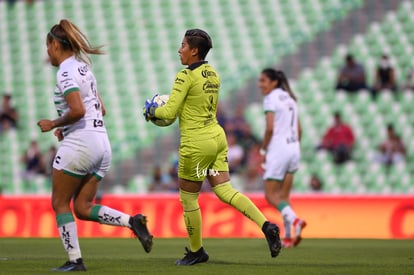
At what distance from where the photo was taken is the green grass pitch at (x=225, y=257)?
815 cm

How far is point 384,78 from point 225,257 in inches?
443

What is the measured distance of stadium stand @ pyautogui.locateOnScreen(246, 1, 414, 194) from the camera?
18703 mm

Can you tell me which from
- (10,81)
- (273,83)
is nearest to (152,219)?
(273,83)

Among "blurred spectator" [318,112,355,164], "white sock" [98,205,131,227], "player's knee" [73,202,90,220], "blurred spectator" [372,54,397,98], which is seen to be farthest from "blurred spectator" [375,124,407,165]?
"player's knee" [73,202,90,220]

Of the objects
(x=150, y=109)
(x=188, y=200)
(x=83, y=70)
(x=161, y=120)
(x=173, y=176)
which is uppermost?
(x=83, y=70)

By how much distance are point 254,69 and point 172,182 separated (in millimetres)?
4465

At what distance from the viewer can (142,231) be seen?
26.5 feet

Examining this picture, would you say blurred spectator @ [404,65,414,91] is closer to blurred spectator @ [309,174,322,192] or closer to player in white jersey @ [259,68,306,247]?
blurred spectator @ [309,174,322,192]

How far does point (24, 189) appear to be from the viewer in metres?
19.7

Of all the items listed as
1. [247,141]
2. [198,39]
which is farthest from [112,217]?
[247,141]

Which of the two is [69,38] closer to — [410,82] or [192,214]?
[192,214]

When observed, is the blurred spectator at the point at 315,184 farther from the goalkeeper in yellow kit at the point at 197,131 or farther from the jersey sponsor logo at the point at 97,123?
the jersey sponsor logo at the point at 97,123

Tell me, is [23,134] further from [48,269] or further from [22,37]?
[48,269]

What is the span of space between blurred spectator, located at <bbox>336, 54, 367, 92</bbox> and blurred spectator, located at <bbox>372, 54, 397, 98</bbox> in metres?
0.28
